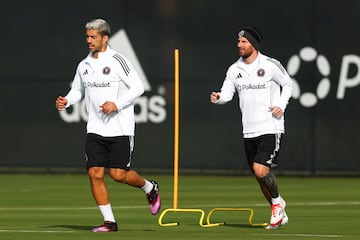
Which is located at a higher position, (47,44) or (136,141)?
(47,44)

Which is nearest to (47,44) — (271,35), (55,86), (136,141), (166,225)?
(55,86)

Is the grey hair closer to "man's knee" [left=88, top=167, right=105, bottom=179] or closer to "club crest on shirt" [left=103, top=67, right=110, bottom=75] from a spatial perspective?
"club crest on shirt" [left=103, top=67, right=110, bottom=75]

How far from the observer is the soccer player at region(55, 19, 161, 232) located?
15.7 metres

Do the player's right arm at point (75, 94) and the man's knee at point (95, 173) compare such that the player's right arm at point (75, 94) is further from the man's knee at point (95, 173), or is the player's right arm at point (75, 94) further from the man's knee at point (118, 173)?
the man's knee at point (118, 173)

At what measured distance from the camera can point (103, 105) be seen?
615 inches

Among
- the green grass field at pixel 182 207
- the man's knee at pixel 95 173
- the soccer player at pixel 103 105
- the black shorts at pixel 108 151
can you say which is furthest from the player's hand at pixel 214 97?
the man's knee at pixel 95 173

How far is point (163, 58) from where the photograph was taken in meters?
28.0

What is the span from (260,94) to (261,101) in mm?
82

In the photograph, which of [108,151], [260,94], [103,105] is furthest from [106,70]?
[260,94]

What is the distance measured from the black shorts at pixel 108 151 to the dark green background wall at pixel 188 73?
38.3 feet

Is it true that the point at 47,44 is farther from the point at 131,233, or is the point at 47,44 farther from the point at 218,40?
the point at 131,233

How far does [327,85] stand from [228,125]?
6.66ft

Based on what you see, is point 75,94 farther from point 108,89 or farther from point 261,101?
point 261,101

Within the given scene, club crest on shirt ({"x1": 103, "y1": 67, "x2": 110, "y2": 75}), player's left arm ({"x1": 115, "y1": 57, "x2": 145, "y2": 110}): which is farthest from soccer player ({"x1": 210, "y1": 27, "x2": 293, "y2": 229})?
club crest on shirt ({"x1": 103, "y1": 67, "x2": 110, "y2": 75})
